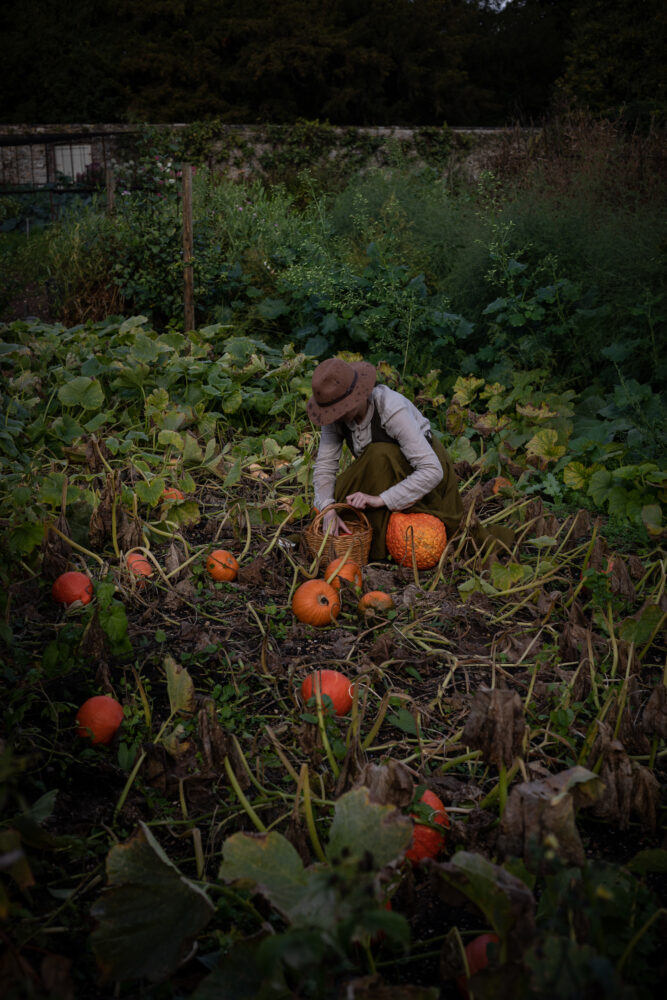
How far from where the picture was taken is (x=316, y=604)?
8.95 feet

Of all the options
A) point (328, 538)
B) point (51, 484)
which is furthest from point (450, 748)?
point (51, 484)

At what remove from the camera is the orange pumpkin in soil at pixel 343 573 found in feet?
9.35

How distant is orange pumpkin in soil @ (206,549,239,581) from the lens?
303cm

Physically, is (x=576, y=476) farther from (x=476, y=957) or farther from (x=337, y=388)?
(x=476, y=957)

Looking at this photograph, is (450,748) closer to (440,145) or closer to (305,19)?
(440,145)

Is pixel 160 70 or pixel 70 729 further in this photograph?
pixel 160 70

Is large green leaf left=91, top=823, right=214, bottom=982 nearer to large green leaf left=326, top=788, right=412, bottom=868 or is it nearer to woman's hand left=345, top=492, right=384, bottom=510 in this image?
large green leaf left=326, top=788, right=412, bottom=868

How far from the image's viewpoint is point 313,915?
105 centimetres

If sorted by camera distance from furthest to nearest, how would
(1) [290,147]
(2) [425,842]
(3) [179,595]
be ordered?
(1) [290,147] → (3) [179,595] → (2) [425,842]

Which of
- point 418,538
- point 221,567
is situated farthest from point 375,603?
point 221,567

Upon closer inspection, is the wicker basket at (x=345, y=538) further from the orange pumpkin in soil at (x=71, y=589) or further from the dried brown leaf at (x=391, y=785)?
the dried brown leaf at (x=391, y=785)

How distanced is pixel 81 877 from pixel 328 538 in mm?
1646

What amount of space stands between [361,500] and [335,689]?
100cm

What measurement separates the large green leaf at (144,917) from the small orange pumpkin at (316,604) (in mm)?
1411
